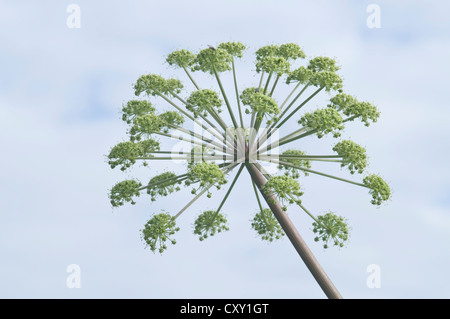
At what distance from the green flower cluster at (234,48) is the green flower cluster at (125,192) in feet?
14.3

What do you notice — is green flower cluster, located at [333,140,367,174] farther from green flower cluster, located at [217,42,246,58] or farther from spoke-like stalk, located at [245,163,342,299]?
green flower cluster, located at [217,42,246,58]

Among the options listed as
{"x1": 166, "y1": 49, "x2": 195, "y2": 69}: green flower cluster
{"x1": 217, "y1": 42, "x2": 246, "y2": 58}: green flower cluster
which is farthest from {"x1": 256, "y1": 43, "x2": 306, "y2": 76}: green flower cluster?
{"x1": 166, "y1": 49, "x2": 195, "y2": 69}: green flower cluster

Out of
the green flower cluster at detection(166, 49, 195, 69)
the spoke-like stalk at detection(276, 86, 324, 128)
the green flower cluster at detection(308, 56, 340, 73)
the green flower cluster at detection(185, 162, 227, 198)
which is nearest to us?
the green flower cluster at detection(185, 162, 227, 198)

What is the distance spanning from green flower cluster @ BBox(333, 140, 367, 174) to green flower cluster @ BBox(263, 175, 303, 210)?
5.59 ft

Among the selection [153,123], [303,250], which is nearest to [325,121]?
[303,250]

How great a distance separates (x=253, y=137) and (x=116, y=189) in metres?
3.86

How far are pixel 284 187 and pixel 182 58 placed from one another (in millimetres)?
5013

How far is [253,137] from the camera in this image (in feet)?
49.0

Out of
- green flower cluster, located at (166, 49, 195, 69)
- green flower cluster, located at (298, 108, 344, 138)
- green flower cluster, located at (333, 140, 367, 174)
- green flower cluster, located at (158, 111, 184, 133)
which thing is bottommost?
green flower cluster, located at (333, 140, 367, 174)

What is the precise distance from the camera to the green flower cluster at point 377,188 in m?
14.9

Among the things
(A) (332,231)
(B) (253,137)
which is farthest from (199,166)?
(A) (332,231)

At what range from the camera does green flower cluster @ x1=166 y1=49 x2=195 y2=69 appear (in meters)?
16.3

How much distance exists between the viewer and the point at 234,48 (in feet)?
53.1
